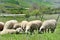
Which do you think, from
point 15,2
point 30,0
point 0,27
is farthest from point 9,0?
point 0,27

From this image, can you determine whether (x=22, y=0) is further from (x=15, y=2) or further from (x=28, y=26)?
(x=28, y=26)

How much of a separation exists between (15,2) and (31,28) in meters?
34.2

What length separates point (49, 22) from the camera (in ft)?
38.9

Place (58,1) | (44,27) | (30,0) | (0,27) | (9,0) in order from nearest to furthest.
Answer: (44,27) < (0,27) < (58,1) < (30,0) < (9,0)

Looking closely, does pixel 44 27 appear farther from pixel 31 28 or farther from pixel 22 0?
pixel 22 0

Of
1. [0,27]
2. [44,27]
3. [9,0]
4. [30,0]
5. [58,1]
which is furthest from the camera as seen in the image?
[9,0]

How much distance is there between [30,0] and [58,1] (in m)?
5.78

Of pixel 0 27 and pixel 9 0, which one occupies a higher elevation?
pixel 0 27

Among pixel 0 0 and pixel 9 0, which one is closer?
pixel 0 0

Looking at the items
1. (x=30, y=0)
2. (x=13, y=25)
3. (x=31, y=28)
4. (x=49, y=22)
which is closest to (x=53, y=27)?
(x=49, y=22)

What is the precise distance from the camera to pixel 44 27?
11633 millimetres

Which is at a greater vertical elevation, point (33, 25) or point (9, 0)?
point (33, 25)

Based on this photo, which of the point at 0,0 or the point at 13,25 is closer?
the point at 13,25

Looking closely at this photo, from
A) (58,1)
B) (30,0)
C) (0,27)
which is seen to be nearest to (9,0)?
(30,0)
